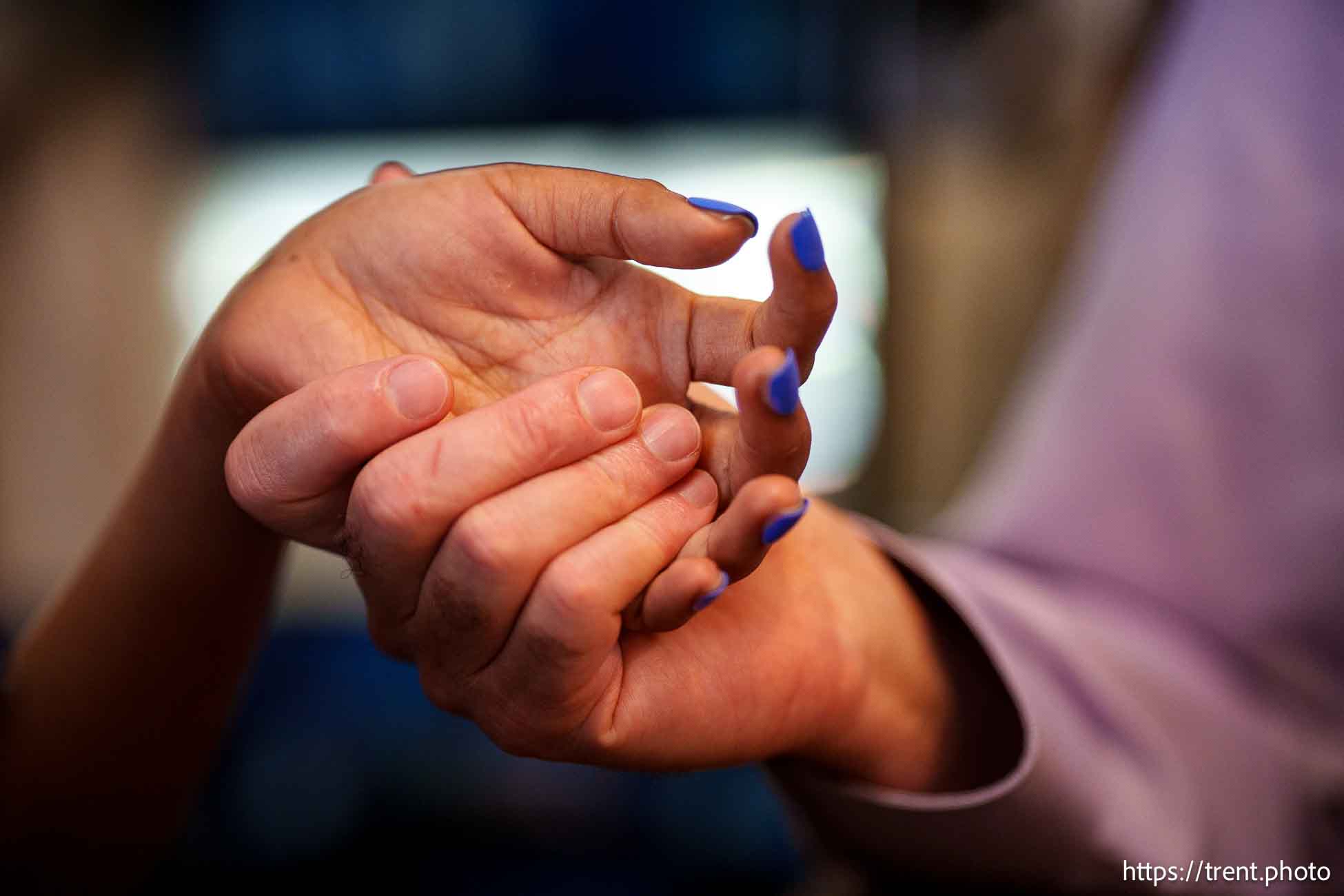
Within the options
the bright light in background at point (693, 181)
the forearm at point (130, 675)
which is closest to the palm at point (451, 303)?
the forearm at point (130, 675)

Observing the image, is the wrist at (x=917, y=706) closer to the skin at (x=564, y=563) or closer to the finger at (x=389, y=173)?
the skin at (x=564, y=563)

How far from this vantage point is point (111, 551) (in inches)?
14.9

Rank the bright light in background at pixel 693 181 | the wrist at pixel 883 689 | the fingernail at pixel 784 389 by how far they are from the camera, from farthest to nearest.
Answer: the bright light in background at pixel 693 181 → the wrist at pixel 883 689 → the fingernail at pixel 784 389

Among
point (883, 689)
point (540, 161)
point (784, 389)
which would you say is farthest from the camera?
point (540, 161)

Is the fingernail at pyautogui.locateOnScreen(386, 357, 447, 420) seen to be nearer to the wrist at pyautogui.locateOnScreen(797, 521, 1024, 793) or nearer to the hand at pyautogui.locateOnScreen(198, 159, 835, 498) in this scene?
the hand at pyautogui.locateOnScreen(198, 159, 835, 498)

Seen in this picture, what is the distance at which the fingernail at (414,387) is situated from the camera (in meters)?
0.24

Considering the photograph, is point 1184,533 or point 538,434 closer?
point 538,434

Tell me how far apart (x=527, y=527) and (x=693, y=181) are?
1029mm

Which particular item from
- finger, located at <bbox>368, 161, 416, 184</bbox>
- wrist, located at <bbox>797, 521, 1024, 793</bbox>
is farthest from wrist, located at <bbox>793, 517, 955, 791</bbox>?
finger, located at <bbox>368, 161, 416, 184</bbox>

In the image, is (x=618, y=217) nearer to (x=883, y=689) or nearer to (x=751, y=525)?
(x=751, y=525)

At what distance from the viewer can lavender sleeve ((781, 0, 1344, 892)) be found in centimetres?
38

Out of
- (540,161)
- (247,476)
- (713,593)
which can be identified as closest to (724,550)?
(713,593)

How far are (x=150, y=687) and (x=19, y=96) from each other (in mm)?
1155

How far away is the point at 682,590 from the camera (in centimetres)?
24
